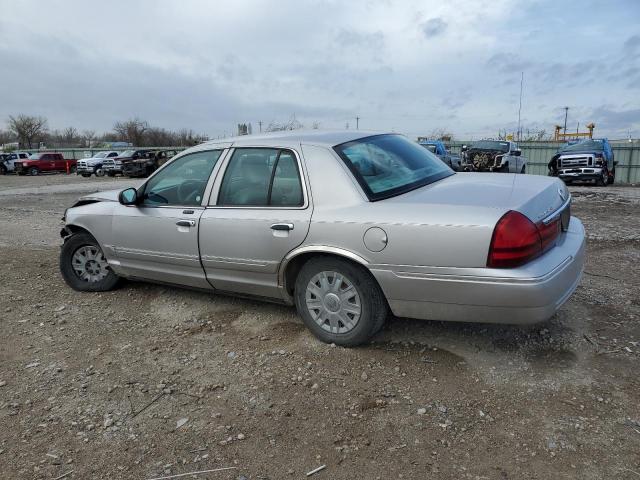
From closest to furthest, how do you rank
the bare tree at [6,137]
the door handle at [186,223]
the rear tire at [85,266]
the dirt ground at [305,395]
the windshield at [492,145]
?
the dirt ground at [305,395] < the door handle at [186,223] < the rear tire at [85,266] < the windshield at [492,145] < the bare tree at [6,137]

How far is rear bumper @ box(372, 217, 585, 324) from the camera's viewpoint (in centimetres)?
291

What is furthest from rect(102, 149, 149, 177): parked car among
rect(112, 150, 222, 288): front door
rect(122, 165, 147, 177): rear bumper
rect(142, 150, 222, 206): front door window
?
rect(142, 150, 222, 206): front door window

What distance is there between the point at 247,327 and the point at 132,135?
7485 cm

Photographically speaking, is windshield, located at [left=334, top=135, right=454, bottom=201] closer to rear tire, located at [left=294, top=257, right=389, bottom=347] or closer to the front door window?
rear tire, located at [left=294, top=257, right=389, bottom=347]

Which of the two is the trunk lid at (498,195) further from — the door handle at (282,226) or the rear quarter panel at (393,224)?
the door handle at (282,226)

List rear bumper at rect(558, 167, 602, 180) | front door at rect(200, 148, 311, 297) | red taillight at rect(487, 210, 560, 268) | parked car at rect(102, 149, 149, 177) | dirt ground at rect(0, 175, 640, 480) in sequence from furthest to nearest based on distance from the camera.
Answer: parked car at rect(102, 149, 149, 177) < rear bumper at rect(558, 167, 602, 180) < front door at rect(200, 148, 311, 297) < red taillight at rect(487, 210, 560, 268) < dirt ground at rect(0, 175, 640, 480)

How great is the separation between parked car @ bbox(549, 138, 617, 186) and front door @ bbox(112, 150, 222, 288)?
15.5m

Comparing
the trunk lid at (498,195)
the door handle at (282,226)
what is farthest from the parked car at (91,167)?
the trunk lid at (498,195)

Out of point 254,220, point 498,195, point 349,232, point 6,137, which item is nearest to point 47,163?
point 254,220

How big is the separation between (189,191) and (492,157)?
15.5m

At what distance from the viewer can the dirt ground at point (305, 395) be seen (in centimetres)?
247

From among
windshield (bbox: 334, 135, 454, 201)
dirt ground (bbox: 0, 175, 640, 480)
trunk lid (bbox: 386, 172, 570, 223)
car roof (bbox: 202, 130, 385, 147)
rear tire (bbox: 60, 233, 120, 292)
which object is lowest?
dirt ground (bbox: 0, 175, 640, 480)

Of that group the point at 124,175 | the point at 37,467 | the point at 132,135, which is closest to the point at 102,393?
the point at 37,467

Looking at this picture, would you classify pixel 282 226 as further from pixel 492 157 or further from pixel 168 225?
pixel 492 157
